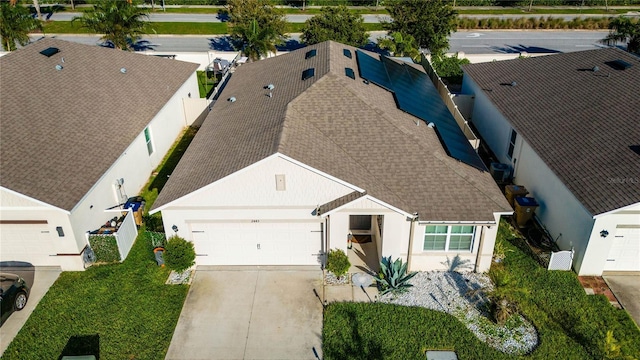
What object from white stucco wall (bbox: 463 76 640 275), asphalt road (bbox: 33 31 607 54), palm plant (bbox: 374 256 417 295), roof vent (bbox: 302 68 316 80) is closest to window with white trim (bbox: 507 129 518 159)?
white stucco wall (bbox: 463 76 640 275)

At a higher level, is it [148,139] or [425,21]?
[425,21]

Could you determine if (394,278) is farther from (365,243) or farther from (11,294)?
(11,294)

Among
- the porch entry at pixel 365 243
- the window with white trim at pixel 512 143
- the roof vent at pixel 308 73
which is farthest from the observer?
the window with white trim at pixel 512 143

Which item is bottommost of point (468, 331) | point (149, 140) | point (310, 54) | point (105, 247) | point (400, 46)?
point (468, 331)

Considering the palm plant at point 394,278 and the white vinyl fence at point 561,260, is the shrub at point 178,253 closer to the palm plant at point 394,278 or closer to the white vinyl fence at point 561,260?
the palm plant at point 394,278

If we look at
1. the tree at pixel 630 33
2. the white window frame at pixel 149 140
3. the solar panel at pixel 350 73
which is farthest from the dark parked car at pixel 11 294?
the tree at pixel 630 33

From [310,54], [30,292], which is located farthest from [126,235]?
[310,54]
